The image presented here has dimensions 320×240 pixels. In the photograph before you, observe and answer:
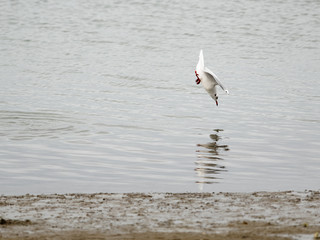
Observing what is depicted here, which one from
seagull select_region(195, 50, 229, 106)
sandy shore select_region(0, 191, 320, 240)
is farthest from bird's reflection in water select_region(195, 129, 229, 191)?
sandy shore select_region(0, 191, 320, 240)

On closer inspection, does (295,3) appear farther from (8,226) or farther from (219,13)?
(8,226)

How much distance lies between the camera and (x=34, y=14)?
139 feet

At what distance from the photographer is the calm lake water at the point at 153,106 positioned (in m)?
12.3

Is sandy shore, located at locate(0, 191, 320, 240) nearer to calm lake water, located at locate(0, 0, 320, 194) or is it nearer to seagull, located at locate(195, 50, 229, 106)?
calm lake water, located at locate(0, 0, 320, 194)

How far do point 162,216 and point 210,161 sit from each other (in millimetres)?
4871

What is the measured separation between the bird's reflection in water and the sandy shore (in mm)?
1499

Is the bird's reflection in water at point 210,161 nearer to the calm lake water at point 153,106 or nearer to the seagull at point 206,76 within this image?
the calm lake water at point 153,106

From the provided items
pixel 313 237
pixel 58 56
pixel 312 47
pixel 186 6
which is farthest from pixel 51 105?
pixel 186 6

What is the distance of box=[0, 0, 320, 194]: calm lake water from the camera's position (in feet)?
40.4

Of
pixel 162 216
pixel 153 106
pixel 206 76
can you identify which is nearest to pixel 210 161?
pixel 206 76

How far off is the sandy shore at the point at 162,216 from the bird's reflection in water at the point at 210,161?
1.50 meters

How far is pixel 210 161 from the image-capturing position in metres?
13.6

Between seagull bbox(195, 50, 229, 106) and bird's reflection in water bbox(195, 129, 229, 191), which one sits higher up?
seagull bbox(195, 50, 229, 106)

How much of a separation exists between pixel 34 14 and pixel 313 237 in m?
36.4
